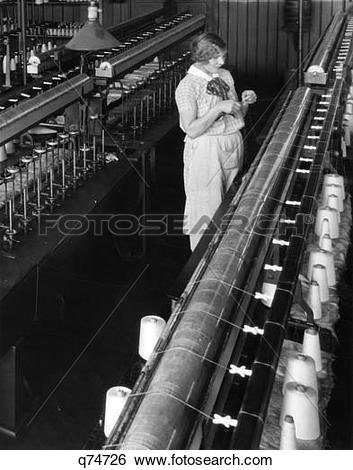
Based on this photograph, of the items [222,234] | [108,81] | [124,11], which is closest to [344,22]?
[108,81]

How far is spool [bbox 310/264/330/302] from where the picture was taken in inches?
86.0

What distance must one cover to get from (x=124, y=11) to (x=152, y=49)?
527 centimetres

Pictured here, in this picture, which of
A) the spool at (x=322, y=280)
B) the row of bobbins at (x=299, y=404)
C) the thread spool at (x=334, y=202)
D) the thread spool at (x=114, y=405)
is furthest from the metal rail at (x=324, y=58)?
the thread spool at (x=114, y=405)

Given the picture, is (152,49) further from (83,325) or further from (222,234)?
(222,234)

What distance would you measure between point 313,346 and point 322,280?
400mm

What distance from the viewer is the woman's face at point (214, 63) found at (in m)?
3.24

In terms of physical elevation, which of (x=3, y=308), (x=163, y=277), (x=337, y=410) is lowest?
(x=163, y=277)

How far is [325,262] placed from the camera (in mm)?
2295

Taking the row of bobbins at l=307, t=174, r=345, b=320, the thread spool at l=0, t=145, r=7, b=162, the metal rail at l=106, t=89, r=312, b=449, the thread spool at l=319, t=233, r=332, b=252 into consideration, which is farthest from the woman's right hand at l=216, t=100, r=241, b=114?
the thread spool at l=0, t=145, r=7, b=162

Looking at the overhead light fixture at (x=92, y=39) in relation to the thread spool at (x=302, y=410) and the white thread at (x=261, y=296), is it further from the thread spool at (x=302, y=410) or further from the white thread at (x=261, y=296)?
the thread spool at (x=302, y=410)

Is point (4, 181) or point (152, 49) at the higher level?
point (152, 49)

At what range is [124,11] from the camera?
36.4ft

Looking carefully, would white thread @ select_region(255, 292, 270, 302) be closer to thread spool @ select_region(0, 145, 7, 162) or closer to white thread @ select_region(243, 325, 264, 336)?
white thread @ select_region(243, 325, 264, 336)
